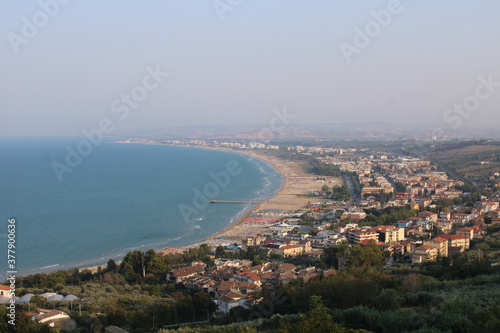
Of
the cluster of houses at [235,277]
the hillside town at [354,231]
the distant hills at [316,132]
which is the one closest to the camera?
the cluster of houses at [235,277]

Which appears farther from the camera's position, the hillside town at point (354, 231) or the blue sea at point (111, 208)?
the blue sea at point (111, 208)

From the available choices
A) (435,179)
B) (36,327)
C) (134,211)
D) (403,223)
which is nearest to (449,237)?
(403,223)

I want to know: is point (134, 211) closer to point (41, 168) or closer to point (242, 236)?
point (242, 236)

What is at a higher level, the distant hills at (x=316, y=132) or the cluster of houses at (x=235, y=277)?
the distant hills at (x=316, y=132)

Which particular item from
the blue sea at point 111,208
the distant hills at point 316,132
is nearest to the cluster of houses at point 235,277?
the blue sea at point 111,208

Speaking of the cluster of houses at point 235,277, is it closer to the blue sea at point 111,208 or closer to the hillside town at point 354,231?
the hillside town at point 354,231

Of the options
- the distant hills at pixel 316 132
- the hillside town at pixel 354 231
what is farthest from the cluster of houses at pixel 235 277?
the distant hills at pixel 316 132

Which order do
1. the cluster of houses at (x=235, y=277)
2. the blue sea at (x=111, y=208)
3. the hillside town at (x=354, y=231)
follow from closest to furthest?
the cluster of houses at (x=235, y=277) → the hillside town at (x=354, y=231) → the blue sea at (x=111, y=208)

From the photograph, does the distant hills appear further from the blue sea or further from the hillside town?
the hillside town
